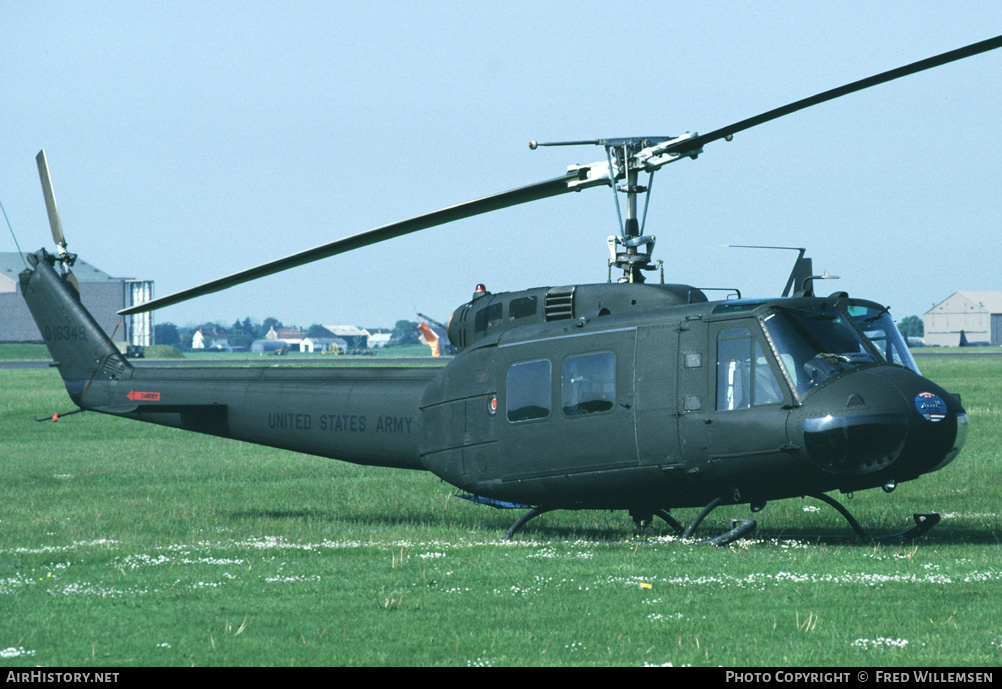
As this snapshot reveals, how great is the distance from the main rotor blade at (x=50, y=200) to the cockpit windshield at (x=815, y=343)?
12252 millimetres

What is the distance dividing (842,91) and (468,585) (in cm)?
576

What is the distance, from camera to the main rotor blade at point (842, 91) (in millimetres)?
9609

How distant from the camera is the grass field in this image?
8.34 m

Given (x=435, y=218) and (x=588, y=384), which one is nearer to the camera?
(x=435, y=218)

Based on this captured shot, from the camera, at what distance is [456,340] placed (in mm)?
15852

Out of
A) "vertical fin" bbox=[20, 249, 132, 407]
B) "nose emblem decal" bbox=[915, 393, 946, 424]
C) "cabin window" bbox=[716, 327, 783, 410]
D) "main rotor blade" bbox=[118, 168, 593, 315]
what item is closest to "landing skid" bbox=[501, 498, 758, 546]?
"cabin window" bbox=[716, 327, 783, 410]

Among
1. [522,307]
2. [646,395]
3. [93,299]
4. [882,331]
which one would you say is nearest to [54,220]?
[522,307]

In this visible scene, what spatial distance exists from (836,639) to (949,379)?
5562 centimetres

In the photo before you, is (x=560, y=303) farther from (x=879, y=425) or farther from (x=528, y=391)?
(x=879, y=425)

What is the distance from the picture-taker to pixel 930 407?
12.0 meters

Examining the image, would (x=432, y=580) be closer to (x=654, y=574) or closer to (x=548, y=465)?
(x=654, y=574)

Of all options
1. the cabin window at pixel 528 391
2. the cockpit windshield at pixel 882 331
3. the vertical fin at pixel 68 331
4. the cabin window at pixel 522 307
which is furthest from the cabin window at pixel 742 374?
the vertical fin at pixel 68 331

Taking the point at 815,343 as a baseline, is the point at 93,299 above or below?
above

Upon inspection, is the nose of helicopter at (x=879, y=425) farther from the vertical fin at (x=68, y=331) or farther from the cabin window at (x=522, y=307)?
the vertical fin at (x=68, y=331)
